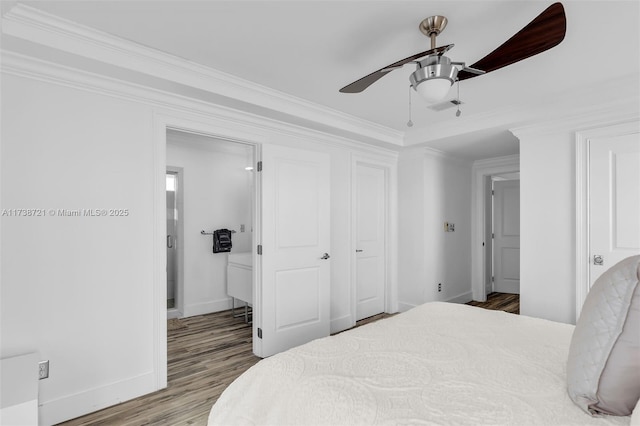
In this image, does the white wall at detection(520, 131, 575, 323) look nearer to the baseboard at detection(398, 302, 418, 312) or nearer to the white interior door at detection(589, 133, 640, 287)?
the white interior door at detection(589, 133, 640, 287)

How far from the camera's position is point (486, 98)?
3.11 metres

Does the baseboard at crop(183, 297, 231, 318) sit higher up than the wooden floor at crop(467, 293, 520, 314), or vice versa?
the baseboard at crop(183, 297, 231, 318)

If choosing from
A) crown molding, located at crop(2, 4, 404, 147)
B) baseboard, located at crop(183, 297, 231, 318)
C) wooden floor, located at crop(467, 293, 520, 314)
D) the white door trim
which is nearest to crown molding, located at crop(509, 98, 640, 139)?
the white door trim

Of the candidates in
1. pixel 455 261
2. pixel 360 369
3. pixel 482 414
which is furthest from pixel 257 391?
pixel 455 261

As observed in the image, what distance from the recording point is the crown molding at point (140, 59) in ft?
6.03

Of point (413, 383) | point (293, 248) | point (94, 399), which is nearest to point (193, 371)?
point (94, 399)

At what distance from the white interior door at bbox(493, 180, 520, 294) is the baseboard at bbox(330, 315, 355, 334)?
3.33m

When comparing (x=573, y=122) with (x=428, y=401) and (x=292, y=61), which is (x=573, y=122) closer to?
(x=292, y=61)

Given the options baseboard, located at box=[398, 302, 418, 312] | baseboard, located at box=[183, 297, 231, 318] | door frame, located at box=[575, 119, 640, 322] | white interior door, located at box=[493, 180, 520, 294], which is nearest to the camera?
door frame, located at box=[575, 119, 640, 322]

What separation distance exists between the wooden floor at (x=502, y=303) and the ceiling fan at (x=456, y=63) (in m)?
4.01

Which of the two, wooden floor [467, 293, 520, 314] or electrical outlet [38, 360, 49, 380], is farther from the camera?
wooden floor [467, 293, 520, 314]

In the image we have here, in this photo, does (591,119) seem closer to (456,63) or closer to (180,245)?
(456,63)

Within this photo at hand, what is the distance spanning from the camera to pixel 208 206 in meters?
4.70

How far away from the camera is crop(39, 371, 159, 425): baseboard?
2127 millimetres
